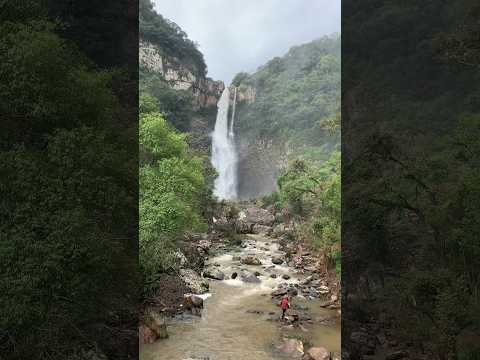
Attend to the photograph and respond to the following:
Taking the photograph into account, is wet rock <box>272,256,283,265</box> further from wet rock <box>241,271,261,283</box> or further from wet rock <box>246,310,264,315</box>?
wet rock <box>246,310,264,315</box>

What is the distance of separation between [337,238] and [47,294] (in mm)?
15325

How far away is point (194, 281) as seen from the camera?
21547 millimetres

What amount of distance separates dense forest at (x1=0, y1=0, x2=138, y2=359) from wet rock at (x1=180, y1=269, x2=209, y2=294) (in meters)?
8.39

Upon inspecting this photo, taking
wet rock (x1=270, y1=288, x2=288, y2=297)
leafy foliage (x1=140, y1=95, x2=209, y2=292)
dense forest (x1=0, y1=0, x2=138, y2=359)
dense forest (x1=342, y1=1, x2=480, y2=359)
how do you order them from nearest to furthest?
dense forest (x1=0, y1=0, x2=138, y2=359) < dense forest (x1=342, y1=1, x2=480, y2=359) < leafy foliage (x1=140, y1=95, x2=209, y2=292) < wet rock (x1=270, y1=288, x2=288, y2=297)

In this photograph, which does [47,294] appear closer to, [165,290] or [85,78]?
[85,78]

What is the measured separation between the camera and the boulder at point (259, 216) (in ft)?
152

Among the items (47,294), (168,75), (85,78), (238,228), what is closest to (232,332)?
(47,294)

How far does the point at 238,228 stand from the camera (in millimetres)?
40250

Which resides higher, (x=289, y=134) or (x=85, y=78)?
(x=289, y=134)

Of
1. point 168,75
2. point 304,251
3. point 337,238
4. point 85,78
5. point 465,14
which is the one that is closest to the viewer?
point 85,78

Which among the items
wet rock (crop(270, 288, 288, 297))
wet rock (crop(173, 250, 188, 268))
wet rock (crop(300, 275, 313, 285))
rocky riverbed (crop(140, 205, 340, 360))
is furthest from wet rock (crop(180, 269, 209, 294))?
wet rock (crop(300, 275, 313, 285))

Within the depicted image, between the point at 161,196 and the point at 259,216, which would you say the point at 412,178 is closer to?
the point at 161,196

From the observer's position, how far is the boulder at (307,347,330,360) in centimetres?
1475

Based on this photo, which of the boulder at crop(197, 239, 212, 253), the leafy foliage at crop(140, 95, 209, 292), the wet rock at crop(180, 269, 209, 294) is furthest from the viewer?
the boulder at crop(197, 239, 212, 253)
